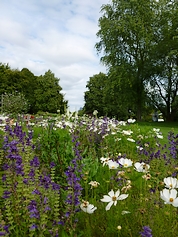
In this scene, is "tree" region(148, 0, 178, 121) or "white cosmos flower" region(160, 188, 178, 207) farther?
"tree" region(148, 0, 178, 121)

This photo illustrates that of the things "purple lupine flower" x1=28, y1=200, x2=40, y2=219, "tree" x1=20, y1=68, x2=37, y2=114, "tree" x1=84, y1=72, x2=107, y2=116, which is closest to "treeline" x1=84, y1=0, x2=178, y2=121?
"tree" x1=84, y1=72, x2=107, y2=116

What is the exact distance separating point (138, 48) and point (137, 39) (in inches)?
36.1

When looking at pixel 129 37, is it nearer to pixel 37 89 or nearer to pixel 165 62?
pixel 165 62

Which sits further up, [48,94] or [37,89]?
[37,89]

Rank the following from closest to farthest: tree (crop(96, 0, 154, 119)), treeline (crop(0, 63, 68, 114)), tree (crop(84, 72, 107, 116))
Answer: tree (crop(96, 0, 154, 119)), treeline (crop(0, 63, 68, 114)), tree (crop(84, 72, 107, 116))

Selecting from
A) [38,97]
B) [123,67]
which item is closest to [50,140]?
[123,67]

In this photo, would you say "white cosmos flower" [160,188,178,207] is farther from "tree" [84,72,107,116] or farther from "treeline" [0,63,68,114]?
"tree" [84,72,107,116]

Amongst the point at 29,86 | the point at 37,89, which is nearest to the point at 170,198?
the point at 37,89

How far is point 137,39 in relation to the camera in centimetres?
2325

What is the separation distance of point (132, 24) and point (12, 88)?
2265 centimetres

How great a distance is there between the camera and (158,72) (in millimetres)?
24016

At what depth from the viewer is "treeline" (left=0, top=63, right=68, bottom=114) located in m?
39.3

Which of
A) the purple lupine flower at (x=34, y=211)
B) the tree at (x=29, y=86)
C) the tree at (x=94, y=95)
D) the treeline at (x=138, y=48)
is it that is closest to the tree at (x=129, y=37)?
the treeline at (x=138, y=48)

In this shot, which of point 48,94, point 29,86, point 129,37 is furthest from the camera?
point 29,86
